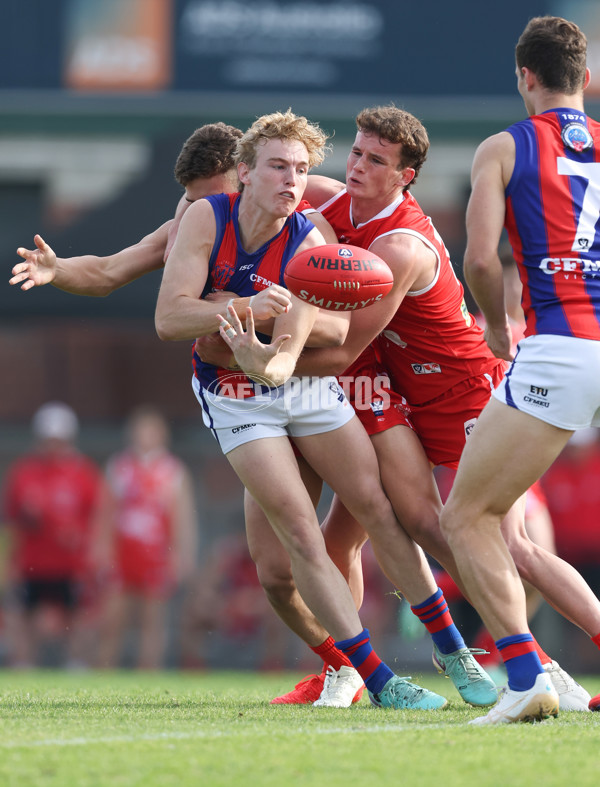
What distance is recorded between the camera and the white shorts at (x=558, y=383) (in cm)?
400

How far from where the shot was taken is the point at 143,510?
10.6m

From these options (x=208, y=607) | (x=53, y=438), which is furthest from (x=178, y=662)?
(x=53, y=438)

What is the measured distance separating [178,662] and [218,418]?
6.36 m

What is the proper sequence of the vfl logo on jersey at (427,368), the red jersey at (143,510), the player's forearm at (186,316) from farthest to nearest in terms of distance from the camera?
1. the red jersey at (143,510)
2. the vfl logo on jersey at (427,368)
3. the player's forearm at (186,316)

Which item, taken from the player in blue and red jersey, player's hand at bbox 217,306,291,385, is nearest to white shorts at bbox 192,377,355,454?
the player in blue and red jersey

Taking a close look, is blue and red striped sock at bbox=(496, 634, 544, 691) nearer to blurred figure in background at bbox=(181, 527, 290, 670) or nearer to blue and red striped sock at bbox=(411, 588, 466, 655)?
blue and red striped sock at bbox=(411, 588, 466, 655)

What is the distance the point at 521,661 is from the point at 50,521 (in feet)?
23.1

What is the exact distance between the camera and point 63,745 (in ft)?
11.7

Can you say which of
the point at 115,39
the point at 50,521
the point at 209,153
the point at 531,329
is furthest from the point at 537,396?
the point at 115,39

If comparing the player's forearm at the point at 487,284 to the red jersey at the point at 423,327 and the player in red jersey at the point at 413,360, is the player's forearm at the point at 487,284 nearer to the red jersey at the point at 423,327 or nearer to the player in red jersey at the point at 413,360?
the player in red jersey at the point at 413,360

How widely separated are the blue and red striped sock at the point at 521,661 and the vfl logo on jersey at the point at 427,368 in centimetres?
137

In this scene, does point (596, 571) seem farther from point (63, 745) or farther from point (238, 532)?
point (63, 745)

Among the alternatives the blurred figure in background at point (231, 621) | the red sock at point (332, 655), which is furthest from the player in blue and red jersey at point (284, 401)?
the blurred figure in background at point (231, 621)

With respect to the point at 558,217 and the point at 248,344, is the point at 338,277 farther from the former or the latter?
the point at 558,217
